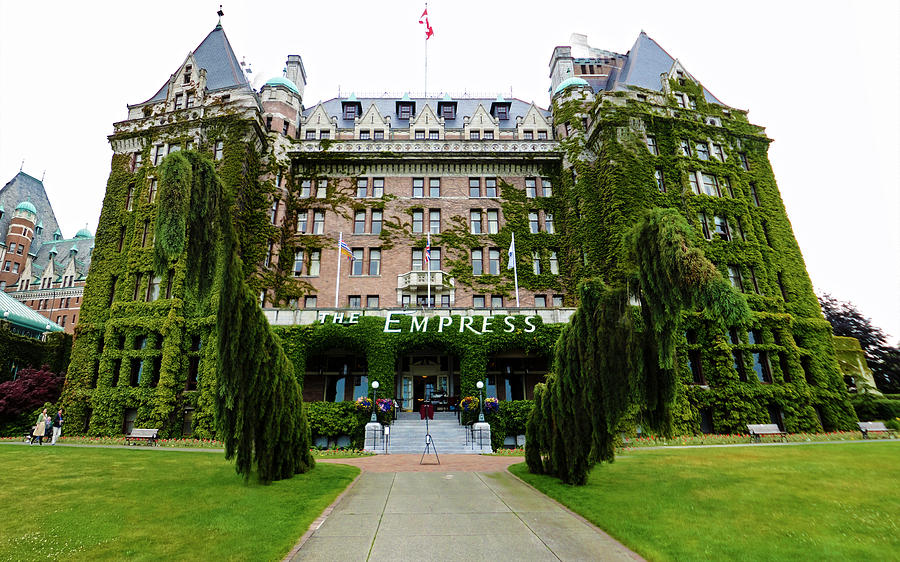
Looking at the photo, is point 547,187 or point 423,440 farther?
point 547,187

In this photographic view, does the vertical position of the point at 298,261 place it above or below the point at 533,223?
below

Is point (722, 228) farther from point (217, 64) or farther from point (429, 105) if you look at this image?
point (217, 64)

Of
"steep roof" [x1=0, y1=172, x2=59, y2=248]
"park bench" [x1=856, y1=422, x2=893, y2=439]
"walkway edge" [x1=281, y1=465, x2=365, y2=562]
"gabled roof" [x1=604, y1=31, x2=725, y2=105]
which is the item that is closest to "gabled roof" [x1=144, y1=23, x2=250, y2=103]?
"gabled roof" [x1=604, y1=31, x2=725, y2=105]

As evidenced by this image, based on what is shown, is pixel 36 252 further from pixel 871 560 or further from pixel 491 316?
pixel 871 560

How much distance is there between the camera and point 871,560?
19.4 feet

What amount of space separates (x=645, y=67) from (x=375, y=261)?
28.5 metres

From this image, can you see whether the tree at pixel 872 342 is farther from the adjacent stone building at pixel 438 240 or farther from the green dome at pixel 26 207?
the green dome at pixel 26 207

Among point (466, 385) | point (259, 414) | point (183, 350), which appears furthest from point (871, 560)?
point (183, 350)

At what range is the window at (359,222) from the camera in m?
36.3

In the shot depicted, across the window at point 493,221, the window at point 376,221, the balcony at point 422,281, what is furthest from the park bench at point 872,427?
the window at point 376,221

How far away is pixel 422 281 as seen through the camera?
3378cm

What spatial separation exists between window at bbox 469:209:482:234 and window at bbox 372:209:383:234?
751 centimetres

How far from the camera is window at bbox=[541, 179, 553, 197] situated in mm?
37688

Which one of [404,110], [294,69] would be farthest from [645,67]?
[294,69]
